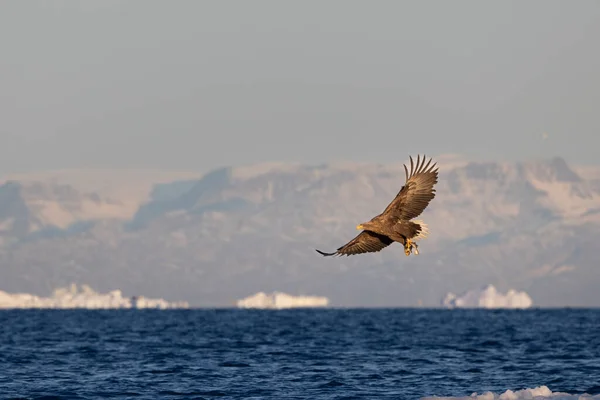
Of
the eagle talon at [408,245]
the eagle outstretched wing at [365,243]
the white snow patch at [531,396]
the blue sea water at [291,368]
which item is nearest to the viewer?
the eagle talon at [408,245]

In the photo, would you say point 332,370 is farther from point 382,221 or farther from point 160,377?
point 382,221

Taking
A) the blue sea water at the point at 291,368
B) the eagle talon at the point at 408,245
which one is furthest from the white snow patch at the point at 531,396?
the eagle talon at the point at 408,245

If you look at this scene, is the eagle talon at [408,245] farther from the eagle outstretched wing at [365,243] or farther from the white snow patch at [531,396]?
the white snow patch at [531,396]

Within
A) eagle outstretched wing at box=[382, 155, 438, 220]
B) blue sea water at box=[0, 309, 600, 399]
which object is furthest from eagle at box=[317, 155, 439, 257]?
blue sea water at box=[0, 309, 600, 399]

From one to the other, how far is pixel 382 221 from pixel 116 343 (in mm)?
54581

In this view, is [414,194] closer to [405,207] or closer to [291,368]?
[405,207]

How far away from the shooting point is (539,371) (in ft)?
A: 184

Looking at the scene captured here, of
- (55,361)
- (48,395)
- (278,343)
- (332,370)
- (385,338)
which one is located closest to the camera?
(48,395)

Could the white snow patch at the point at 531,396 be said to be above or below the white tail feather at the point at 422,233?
below

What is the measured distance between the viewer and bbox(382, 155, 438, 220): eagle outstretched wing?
110 feet

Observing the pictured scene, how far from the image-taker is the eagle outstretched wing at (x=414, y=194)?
33.6 metres

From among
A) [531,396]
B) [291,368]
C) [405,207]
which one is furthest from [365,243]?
[291,368]

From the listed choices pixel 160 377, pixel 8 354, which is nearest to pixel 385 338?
pixel 8 354

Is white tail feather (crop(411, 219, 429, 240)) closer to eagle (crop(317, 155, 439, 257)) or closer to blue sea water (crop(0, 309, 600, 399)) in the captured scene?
eagle (crop(317, 155, 439, 257))
